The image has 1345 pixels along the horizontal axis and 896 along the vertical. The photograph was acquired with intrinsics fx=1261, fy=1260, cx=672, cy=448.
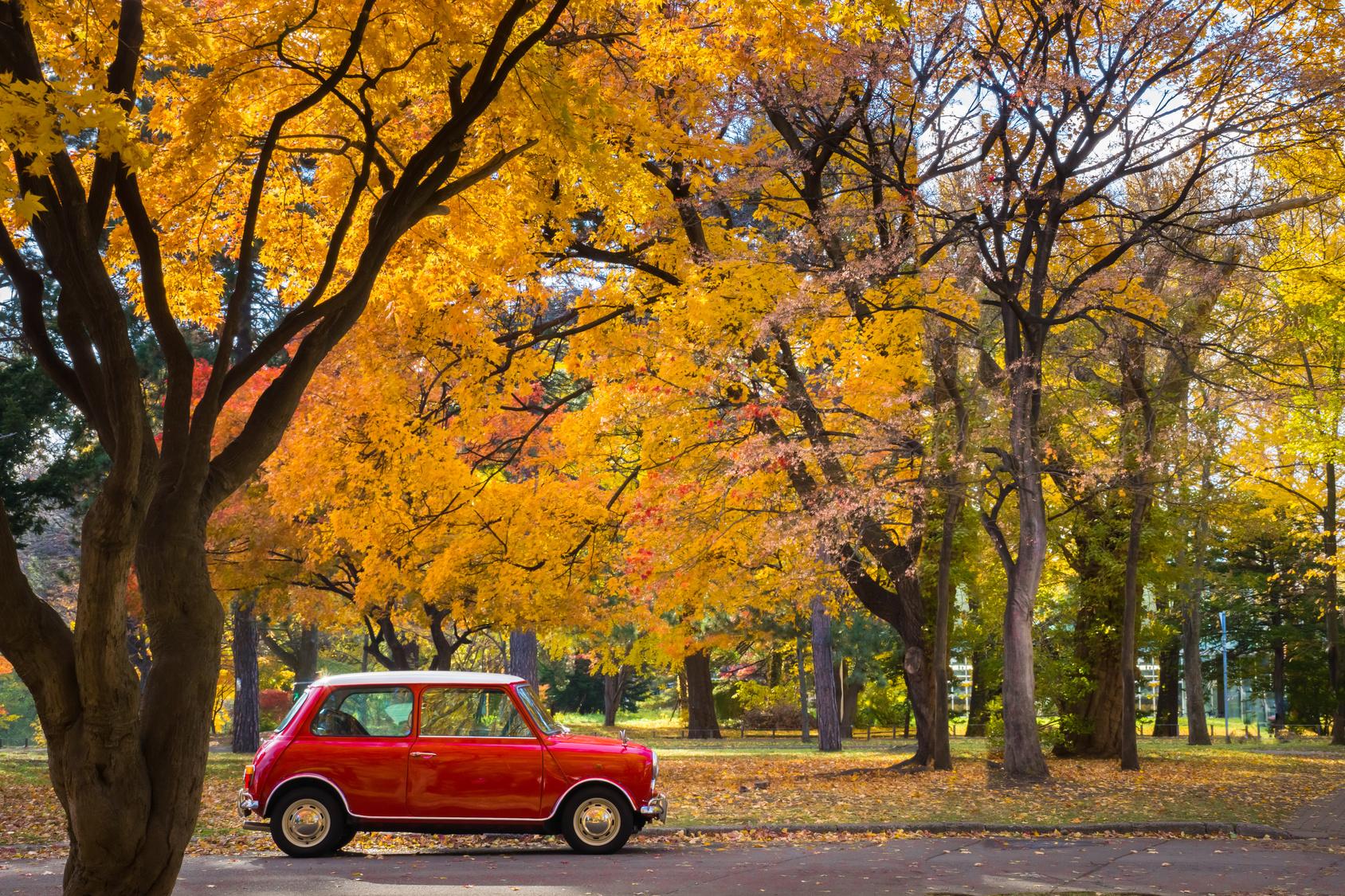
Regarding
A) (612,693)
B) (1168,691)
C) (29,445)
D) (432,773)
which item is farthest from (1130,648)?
(1168,691)

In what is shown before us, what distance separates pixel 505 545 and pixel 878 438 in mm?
6601

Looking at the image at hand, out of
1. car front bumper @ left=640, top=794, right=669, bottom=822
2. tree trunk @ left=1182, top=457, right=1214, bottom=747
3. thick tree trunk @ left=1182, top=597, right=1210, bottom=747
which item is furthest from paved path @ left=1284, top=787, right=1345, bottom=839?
thick tree trunk @ left=1182, top=597, right=1210, bottom=747

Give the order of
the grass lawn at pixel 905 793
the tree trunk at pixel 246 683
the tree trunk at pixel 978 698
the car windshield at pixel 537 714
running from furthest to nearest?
1. the tree trunk at pixel 978 698
2. the tree trunk at pixel 246 683
3. the grass lawn at pixel 905 793
4. the car windshield at pixel 537 714

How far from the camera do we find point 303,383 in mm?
Result: 8328

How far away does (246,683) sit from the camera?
100ft

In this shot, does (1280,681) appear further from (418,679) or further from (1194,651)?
(418,679)

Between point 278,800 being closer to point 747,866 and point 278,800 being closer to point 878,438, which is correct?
point 747,866

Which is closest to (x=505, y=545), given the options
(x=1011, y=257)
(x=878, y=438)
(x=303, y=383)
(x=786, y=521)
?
(x=786, y=521)

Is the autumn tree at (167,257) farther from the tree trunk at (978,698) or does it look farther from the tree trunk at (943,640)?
the tree trunk at (978,698)

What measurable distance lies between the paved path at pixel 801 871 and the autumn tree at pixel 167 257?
3.01 metres

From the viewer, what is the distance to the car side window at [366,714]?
1239cm

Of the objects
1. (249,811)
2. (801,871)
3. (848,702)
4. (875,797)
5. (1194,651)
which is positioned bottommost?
(848,702)

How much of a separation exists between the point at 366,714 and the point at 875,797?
7874 millimetres

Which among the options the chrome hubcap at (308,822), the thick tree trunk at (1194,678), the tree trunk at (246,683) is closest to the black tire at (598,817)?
the chrome hubcap at (308,822)
